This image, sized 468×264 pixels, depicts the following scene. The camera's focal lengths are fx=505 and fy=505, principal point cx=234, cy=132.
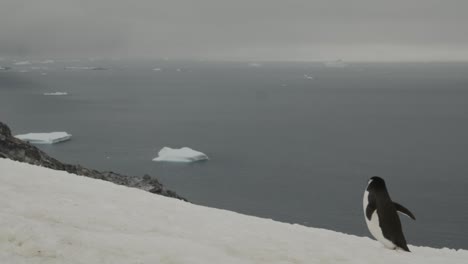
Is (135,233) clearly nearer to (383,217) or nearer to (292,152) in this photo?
(383,217)

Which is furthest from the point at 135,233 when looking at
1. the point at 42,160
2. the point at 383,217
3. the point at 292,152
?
the point at 292,152

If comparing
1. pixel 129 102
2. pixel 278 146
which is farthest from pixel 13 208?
pixel 129 102

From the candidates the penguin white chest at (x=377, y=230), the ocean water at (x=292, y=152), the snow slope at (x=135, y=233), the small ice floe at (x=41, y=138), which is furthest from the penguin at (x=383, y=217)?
the small ice floe at (x=41, y=138)

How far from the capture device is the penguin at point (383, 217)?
10391mm

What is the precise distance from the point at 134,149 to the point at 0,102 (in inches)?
4122

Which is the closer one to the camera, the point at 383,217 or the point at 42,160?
the point at 383,217

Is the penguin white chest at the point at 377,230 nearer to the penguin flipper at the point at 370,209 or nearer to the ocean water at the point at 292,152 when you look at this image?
the penguin flipper at the point at 370,209

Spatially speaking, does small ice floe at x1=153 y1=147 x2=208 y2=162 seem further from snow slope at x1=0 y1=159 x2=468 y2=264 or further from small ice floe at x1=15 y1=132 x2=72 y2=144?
snow slope at x1=0 y1=159 x2=468 y2=264

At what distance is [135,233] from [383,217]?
5126mm

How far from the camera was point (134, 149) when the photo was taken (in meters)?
88.0

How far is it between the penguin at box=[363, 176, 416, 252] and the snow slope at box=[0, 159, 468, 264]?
0.88ft

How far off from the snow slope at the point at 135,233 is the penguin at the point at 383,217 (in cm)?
27

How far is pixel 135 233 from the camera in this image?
8727 millimetres

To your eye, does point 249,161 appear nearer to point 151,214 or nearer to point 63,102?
point 151,214
